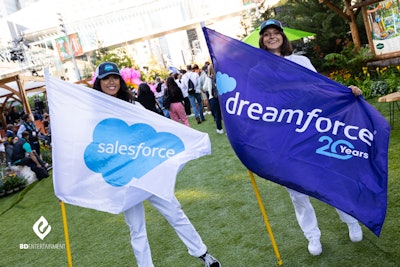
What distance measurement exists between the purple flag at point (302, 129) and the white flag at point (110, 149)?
450 mm

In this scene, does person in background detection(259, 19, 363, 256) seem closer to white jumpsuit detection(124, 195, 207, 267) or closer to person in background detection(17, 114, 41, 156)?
white jumpsuit detection(124, 195, 207, 267)

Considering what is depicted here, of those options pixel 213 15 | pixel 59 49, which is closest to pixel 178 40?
pixel 213 15

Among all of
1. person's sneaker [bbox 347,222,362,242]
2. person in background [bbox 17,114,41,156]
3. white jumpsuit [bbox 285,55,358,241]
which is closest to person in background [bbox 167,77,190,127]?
person in background [bbox 17,114,41,156]

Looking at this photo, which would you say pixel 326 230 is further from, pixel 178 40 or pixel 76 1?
pixel 76 1

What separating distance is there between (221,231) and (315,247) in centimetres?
123

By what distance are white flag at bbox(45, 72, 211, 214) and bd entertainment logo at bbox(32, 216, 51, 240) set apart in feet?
10.1

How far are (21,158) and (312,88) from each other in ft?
29.2

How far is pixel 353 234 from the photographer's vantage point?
3.30m

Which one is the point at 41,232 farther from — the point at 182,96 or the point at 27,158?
the point at 182,96

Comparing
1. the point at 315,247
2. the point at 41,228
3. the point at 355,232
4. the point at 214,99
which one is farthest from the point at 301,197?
the point at 214,99

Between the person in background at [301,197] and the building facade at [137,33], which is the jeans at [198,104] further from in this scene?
the building facade at [137,33]

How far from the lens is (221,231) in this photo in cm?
424

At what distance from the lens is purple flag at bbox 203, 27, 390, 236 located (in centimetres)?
285

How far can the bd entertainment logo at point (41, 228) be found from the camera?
578 centimetres
